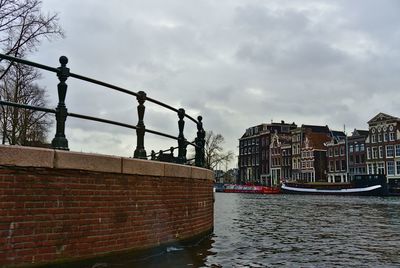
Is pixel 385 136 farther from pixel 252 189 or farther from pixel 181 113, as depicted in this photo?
pixel 181 113

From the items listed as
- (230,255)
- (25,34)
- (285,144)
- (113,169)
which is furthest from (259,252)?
(285,144)

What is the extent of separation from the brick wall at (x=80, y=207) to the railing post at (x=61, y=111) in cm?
23

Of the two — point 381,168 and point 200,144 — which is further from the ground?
point 381,168

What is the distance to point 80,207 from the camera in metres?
5.53

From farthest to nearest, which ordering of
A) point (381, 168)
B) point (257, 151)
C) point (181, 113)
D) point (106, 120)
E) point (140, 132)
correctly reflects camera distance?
1. point (257, 151)
2. point (381, 168)
3. point (181, 113)
4. point (140, 132)
5. point (106, 120)

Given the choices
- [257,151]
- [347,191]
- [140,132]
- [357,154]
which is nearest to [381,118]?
[357,154]

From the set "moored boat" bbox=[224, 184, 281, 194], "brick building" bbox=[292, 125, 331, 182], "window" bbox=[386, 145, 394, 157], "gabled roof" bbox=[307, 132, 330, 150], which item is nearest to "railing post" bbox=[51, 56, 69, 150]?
"window" bbox=[386, 145, 394, 157]

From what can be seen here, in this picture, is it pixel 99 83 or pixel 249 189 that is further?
pixel 249 189

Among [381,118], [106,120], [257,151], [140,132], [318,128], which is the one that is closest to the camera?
[106,120]

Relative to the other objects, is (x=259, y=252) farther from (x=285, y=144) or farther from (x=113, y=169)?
(x=285, y=144)

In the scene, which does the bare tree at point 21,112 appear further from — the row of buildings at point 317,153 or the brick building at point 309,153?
the brick building at point 309,153

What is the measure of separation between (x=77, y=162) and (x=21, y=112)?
1690cm

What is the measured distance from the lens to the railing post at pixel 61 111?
5.45m

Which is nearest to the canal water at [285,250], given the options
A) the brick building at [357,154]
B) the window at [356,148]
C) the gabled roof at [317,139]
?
the brick building at [357,154]
